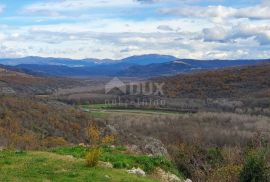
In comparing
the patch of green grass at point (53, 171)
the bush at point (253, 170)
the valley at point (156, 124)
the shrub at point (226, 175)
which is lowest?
the valley at point (156, 124)

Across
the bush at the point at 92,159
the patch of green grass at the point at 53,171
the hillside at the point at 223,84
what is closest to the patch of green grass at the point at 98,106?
the hillside at the point at 223,84

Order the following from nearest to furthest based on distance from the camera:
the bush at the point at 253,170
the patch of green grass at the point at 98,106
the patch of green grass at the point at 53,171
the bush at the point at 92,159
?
1. the patch of green grass at the point at 53,171
2. the bush at the point at 92,159
3. the bush at the point at 253,170
4. the patch of green grass at the point at 98,106

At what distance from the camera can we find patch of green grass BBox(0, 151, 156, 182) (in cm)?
1515

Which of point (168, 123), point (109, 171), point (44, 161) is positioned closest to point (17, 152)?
point (44, 161)

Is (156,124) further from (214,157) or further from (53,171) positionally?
(53,171)

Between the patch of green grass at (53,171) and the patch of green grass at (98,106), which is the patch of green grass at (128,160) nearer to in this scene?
the patch of green grass at (53,171)

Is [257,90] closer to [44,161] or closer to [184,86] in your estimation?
[184,86]

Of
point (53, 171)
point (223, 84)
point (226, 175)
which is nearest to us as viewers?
point (53, 171)

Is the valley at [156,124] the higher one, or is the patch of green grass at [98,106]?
the valley at [156,124]

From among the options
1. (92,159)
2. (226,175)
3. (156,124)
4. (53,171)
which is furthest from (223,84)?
(53,171)

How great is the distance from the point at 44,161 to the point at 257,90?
10704 centimetres

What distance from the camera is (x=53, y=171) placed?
16109 millimetres

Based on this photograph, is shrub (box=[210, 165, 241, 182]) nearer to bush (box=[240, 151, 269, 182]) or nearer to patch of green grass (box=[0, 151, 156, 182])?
bush (box=[240, 151, 269, 182])

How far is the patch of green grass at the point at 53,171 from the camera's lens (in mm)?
15147
